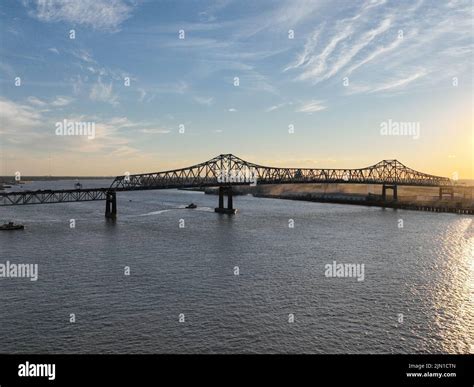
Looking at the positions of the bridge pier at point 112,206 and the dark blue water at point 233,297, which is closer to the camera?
the dark blue water at point 233,297

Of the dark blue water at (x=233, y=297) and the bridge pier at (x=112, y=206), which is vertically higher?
the bridge pier at (x=112, y=206)

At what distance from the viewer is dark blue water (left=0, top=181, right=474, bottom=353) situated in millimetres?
28250

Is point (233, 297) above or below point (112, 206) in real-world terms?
below

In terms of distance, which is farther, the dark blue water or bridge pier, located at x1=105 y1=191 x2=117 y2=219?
bridge pier, located at x1=105 y1=191 x2=117 y2=219

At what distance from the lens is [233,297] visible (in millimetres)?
37562

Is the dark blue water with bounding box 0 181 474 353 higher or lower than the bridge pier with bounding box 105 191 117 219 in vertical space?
lower

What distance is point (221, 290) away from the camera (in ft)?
131

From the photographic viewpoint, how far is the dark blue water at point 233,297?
1112 inches

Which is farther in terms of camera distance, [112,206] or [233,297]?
[112,206]
